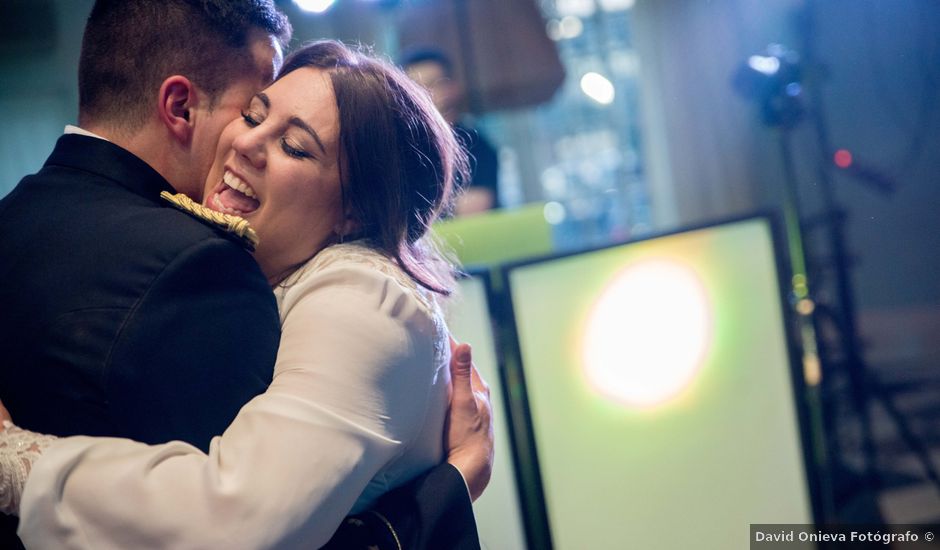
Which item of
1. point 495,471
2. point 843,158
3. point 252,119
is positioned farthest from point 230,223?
point 843,158

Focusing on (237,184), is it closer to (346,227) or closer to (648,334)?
(346,227)

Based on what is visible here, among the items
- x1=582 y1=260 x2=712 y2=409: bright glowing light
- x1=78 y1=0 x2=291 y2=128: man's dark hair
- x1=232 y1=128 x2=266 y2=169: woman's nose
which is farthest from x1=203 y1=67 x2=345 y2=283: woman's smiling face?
x1=582 y1=260 x2=712 y2=409: bright glowing light

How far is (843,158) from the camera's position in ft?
13.0

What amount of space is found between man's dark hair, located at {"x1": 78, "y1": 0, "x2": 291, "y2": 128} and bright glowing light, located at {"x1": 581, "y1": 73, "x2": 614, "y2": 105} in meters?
4.48

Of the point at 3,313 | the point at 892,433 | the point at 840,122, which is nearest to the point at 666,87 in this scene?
the point at 840,122

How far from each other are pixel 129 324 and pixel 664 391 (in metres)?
1.47

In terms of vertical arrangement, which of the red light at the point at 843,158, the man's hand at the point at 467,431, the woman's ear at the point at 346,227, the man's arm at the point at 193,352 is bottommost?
the red light at the point at 843,158

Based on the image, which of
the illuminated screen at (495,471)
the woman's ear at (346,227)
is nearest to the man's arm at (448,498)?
the woman's ear at (346,227)

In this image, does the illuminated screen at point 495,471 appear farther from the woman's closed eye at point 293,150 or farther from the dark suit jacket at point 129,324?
the dark suit jacket at point 129,324

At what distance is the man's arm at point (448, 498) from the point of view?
1137 millimetres

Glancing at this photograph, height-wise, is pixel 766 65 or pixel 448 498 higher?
pixel 766 65

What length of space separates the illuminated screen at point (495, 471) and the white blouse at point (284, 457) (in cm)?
92

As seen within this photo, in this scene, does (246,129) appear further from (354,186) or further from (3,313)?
(3,313)

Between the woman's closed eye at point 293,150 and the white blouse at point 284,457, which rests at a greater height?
the woman's closed eye at point 293,150
